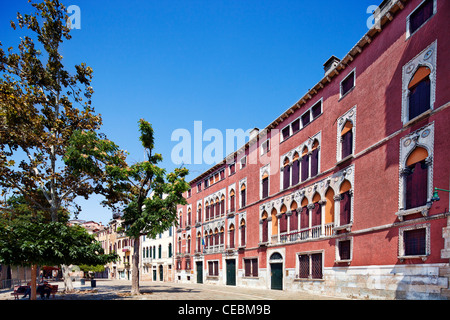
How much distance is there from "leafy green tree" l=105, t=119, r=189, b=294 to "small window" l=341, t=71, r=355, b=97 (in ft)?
38.9

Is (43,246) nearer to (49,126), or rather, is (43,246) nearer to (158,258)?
(49,126)

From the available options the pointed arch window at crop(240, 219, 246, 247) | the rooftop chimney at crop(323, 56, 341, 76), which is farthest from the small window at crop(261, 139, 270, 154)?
the rooftop chimney at crop(323, 56, 341, 76)

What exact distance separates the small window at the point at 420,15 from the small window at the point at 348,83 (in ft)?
14.9

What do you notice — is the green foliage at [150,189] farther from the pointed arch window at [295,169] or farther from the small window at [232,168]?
the small window at [232,168]

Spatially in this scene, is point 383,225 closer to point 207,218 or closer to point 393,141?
point 393,141

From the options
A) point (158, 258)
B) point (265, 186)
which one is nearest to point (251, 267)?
point (265, 186)

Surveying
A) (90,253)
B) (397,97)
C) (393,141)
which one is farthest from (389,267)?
(90,253)

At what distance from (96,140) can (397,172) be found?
59.9ft

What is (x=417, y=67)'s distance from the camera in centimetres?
1365

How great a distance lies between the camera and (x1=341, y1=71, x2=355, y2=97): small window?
18855 mm

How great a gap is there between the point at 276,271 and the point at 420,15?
19.6m

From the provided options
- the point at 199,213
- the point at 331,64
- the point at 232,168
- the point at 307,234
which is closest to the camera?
the point at 307,234

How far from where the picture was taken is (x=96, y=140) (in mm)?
21312

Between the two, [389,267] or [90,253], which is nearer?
[389,267]
